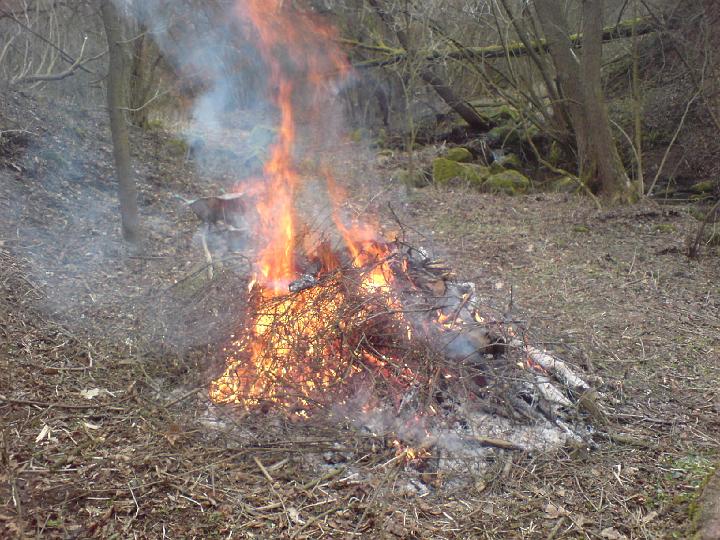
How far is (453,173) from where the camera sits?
1177cm

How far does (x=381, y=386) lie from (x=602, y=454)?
4.79ft

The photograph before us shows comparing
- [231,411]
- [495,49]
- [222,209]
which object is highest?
[495,49]

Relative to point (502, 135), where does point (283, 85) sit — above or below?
above

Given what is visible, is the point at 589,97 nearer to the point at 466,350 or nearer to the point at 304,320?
the point at 466,350

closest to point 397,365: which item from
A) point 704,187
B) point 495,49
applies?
point 704,187

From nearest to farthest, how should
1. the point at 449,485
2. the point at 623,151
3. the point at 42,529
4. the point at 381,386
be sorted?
the point at 42,529, the point at 449,485, the point at 381,386, the point at 623,151

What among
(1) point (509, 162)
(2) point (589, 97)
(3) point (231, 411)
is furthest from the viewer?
(1) point (509, 162)

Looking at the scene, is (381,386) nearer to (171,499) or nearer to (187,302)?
(171,499)

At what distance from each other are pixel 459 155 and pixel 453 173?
169 cm

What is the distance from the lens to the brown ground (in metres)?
3.04

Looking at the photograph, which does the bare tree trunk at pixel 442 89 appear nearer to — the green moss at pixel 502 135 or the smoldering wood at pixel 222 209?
the green moss at pixel 502 135

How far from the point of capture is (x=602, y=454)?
3688 millimetres

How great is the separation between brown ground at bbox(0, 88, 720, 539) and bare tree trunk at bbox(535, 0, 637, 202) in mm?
2729

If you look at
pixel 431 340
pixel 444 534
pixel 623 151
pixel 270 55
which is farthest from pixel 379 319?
pixel 623 151
